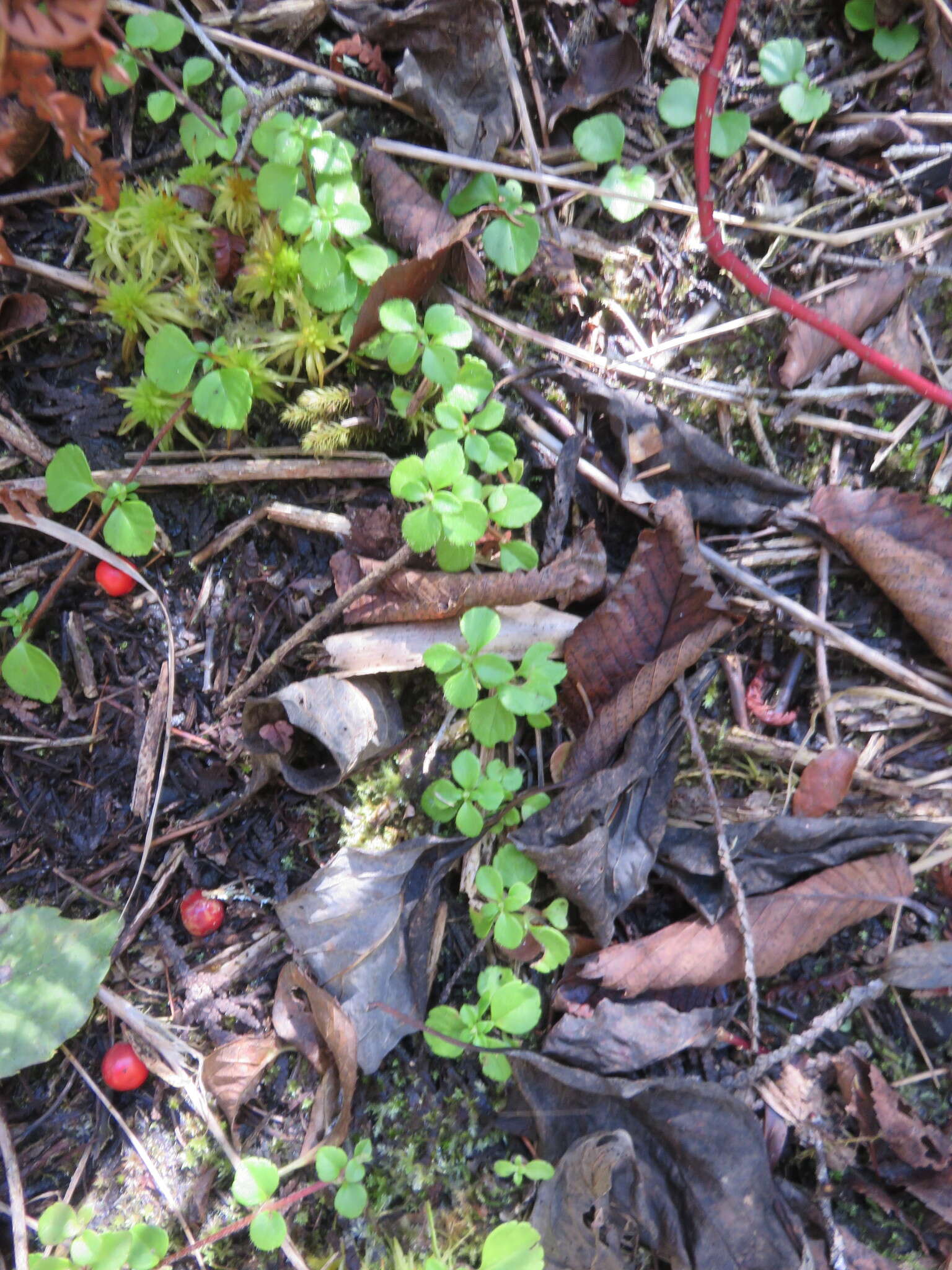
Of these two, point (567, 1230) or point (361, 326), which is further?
point (361, 326)

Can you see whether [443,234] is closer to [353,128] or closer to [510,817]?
[353,128]

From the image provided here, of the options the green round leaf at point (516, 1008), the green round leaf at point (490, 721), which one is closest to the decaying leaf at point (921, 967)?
the green round leaf at point (516, 1008)

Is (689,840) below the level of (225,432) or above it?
below

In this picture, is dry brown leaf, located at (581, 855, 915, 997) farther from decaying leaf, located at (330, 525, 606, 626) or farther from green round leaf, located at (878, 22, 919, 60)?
green round leaf, located at (878, 22, 919, 60)

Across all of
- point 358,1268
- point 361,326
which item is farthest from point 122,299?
point 358,1268

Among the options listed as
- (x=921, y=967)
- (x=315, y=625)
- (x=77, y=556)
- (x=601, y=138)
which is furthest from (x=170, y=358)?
(x=921, y=967)

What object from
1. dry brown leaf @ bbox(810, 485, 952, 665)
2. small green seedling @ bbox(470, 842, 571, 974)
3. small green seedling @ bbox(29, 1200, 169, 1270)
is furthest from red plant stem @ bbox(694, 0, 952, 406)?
small green seedling @ bbox(29, 1200, 169, 1270)
